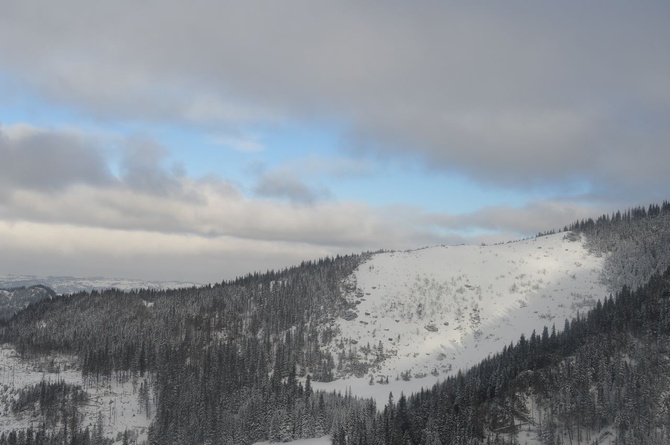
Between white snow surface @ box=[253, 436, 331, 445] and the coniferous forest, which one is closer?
the coniferous forest

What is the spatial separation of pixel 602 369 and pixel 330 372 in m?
89.2

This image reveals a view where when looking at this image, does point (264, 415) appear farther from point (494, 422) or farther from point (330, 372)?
point (494, 422)

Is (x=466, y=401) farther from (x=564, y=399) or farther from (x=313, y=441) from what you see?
(x=313, y=441)

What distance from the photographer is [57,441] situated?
149 m

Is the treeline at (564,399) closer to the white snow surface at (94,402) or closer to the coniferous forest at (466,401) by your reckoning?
the coniferous forest at (466,401)

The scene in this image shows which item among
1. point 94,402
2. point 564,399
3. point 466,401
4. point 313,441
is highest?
point 564,399

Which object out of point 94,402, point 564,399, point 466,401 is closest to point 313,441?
point 466,401

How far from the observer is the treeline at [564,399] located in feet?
377

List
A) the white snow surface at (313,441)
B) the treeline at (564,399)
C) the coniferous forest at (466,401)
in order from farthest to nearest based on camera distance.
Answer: the white snow surface at (313,441), the coniferous forest at (466,401), the treeline at (564,399)

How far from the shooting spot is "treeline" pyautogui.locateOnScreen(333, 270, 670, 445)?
11500 cm

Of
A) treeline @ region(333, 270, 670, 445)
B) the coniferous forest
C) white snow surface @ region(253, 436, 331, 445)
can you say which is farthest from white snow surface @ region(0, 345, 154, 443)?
treeline @ region(333, 270, 670, 445)

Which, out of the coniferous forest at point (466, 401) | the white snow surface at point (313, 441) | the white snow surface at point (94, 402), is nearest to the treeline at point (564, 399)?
the coniferous forest at point (466, 401)

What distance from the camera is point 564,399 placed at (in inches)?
4852

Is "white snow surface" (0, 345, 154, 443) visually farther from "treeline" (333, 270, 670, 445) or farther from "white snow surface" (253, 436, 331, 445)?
"treeline" (333, 270, 670, 445)
